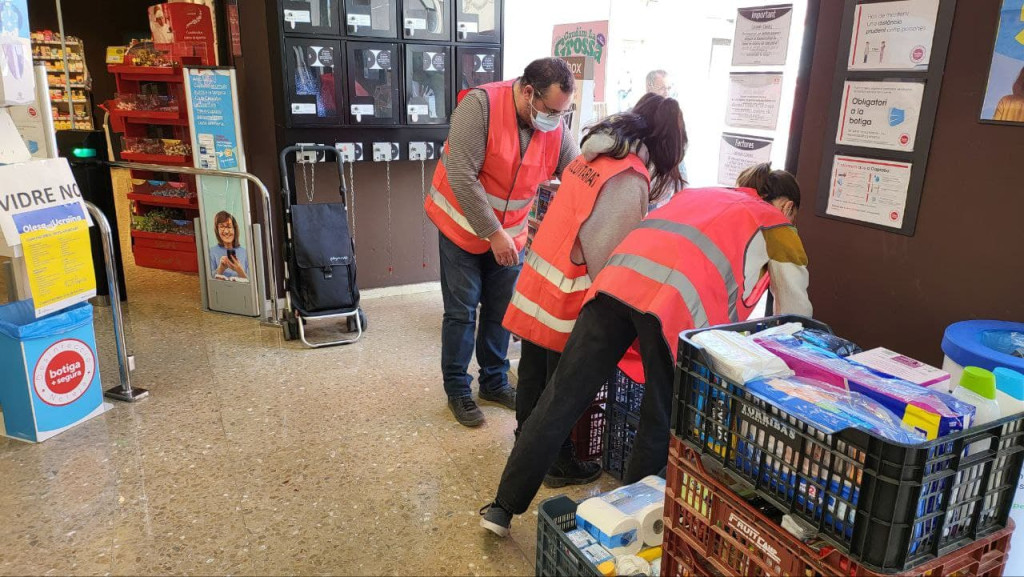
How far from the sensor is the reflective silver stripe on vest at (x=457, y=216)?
309 centimetres

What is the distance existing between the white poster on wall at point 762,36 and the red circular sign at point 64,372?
3.17 metres

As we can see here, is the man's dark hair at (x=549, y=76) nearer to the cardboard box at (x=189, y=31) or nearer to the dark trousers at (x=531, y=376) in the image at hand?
the dark trousers at (x=531, y=376)

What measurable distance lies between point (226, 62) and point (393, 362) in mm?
2947

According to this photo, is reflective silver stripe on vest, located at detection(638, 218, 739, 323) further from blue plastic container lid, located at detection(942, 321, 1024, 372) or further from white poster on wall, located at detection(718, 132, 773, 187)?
white poster on wall, located at detection(718, 132, 773, 187)

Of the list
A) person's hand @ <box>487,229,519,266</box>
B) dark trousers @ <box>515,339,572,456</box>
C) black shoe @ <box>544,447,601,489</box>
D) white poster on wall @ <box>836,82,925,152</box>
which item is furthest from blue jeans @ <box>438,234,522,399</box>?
white poster on wall @ <box>836,82,925,152</box>

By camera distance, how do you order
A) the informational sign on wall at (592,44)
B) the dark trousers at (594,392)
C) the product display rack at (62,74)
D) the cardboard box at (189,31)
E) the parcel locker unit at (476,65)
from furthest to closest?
the product display rack at (62,74) < the cardboard box at (189,31) < the parcel locker unit at (476,65) < the informational sign on wall at (592,44) < the dark trousers at (594,392)

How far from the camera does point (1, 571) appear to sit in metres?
2.25

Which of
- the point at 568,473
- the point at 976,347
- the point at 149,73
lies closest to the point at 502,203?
the point at 568,473

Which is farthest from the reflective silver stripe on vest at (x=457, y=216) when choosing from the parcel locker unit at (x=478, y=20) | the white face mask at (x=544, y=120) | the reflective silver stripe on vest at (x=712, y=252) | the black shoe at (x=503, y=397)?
the parcel locker unit at (x=478, y=20)

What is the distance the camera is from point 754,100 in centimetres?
300

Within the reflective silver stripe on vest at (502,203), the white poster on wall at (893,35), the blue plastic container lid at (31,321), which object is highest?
the white poster on wall at (893,35)

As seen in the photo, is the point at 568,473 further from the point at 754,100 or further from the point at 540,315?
the point at 754,100

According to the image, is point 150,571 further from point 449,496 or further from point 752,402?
point 752,402

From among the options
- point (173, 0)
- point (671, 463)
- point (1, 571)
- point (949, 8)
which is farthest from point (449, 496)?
point (173, 0)
